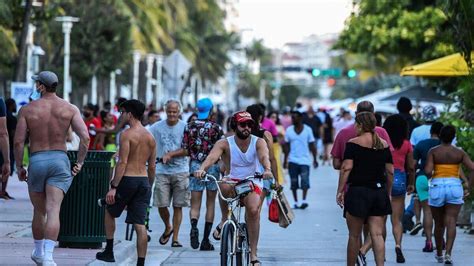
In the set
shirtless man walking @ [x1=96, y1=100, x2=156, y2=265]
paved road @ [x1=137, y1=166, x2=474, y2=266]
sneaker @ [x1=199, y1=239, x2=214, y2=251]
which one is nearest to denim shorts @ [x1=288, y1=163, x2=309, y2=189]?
paved road @ [x1=137, y1=166, x2=474, y2=266]

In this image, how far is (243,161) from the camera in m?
12.1

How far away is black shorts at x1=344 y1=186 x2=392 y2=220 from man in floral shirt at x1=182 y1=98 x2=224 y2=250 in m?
3.69

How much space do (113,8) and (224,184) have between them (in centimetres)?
4140

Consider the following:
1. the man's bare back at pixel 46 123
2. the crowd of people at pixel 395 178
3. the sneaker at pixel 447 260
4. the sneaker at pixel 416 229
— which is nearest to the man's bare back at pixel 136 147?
the man's bare back at pixel 46 123

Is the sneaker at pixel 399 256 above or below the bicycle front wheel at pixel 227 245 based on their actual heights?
below

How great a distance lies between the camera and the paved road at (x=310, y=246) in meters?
14.2

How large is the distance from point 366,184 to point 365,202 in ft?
0.56

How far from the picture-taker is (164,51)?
7500 cm

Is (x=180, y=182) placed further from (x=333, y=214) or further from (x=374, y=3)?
(x=374, y=3)

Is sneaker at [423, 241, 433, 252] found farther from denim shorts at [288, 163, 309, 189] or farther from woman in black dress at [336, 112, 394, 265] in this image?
denim shorts at [288, 163, 309, 189]

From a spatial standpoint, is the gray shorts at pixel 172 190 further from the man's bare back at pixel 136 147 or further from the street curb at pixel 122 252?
the man's bare back at pixel 136 147

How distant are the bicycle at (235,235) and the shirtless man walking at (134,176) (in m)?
0.72

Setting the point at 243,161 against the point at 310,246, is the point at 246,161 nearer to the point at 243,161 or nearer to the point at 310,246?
the point at 243,161

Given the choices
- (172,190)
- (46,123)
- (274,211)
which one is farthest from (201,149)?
(46,123)
